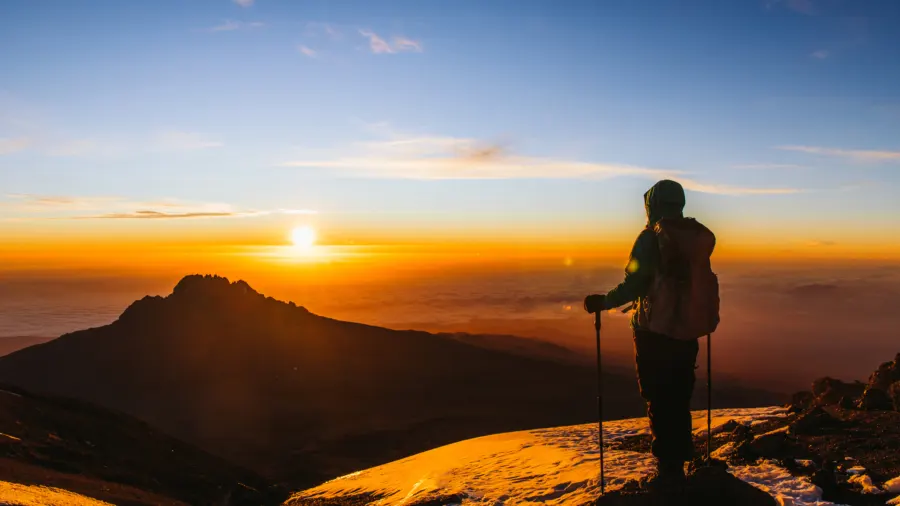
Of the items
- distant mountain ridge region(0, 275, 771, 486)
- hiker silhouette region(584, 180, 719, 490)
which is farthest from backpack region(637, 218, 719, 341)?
distant mountain ridge region(0, 275, 771, 486)

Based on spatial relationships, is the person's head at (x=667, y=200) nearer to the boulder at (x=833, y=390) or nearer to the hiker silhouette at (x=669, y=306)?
the hiker silhouette at (x=669, y=306)

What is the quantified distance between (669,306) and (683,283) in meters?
0.24

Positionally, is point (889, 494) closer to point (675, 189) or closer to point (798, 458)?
point (798, 458)

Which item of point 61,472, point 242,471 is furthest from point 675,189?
point 242,471

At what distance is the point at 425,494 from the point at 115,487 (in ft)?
20.2

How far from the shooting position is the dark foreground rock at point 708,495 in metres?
5.43

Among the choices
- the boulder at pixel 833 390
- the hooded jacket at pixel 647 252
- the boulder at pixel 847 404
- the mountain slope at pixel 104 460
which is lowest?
the mountain slope at pixel 104 460

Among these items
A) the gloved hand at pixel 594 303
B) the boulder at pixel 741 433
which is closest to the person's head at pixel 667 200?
the gloved hand at pixel 594 303

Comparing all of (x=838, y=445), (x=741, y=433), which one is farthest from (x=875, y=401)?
(x=838, y=445)

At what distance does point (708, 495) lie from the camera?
17.9ft

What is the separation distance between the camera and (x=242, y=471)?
17.1 metres

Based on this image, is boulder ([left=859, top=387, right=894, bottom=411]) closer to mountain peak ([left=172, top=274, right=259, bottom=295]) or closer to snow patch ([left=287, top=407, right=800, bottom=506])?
snow patch ([left=287, top=407, right=800, bottom=506])

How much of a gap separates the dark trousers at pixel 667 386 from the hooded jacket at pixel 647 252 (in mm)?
291

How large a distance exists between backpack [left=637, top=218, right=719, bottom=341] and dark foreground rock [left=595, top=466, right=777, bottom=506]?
132 cm
